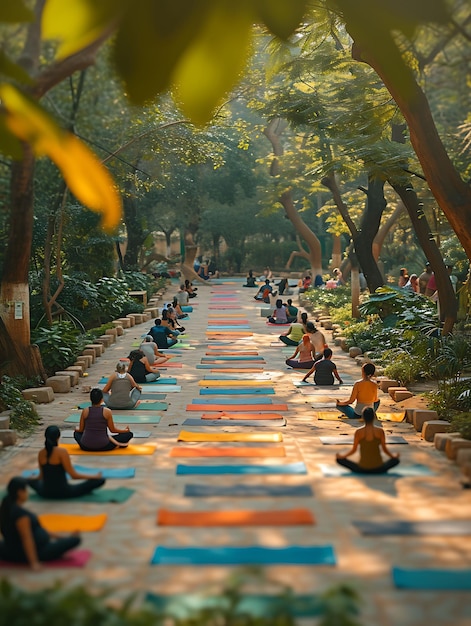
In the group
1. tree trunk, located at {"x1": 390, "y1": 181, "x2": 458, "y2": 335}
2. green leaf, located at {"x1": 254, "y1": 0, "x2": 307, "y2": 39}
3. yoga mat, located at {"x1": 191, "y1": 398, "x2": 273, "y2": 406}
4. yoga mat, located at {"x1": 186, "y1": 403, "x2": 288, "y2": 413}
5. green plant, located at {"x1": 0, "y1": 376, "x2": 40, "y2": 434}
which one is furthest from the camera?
tree trunk, located at {"x1": 390, "y1": 181, "x2": 458, "y2": 335}

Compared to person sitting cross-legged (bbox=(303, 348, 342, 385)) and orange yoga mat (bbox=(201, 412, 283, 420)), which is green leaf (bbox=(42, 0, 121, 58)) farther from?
person sitting cross-legged (bbox=(303, 348, 342, 385))

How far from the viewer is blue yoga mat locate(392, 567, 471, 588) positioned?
5359 millimetres

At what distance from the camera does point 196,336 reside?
73.2ft

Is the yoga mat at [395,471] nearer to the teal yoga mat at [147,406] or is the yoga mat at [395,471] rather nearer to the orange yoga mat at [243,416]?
the orange yoga mat at [243,416]

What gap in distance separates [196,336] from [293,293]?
11909 mm

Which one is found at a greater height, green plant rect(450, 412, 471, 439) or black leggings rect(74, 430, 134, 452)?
green plant rect(450, 412, 471, 439)

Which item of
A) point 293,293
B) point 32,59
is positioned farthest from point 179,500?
point 293,293

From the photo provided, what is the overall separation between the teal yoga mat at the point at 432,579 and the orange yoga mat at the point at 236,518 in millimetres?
1342

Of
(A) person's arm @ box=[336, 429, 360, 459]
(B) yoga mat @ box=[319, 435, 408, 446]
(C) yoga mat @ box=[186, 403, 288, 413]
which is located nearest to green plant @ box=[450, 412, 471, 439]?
(B) yoga mat @ box=[319, 435, 408, 446]

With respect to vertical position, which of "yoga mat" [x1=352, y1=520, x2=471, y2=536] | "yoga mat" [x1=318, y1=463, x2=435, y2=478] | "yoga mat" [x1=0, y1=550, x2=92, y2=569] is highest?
"yoga mat" [x1=352, y1=520, x2=471, y2=536]

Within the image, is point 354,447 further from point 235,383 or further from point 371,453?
point 235,383

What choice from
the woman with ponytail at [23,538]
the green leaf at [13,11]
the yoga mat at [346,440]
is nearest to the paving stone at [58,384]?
the yoga mat at [346,440]

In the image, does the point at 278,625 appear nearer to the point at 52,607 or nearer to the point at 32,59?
the point at 52,607

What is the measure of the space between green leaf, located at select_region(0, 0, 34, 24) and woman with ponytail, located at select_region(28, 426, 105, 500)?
632cm
